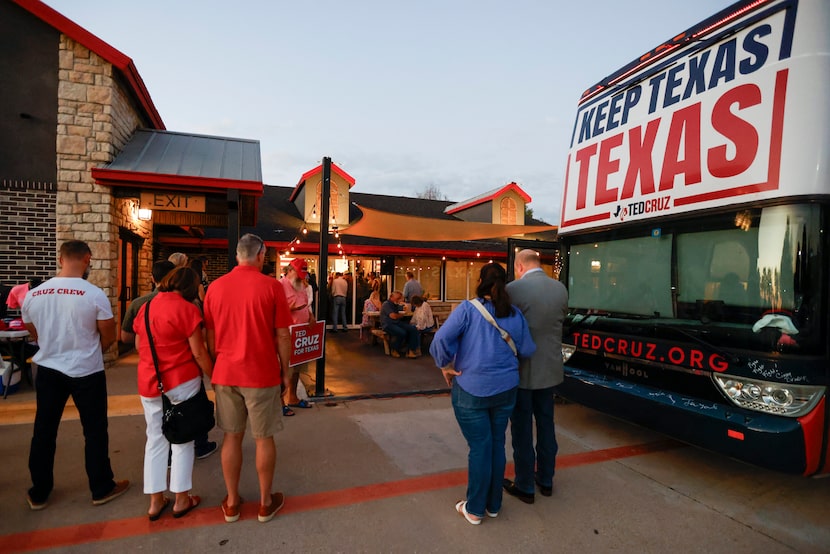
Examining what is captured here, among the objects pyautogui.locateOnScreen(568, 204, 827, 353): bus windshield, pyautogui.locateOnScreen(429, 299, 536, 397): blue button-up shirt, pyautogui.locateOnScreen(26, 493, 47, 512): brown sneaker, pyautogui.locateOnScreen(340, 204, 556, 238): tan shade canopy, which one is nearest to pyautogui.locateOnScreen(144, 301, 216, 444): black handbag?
pyautogui.locateOnScreen(26, 493, 47, 512): brown sneaker

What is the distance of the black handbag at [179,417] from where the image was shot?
267 centimetres

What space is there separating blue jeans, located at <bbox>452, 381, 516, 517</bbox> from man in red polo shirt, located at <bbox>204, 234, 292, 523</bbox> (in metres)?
1.15

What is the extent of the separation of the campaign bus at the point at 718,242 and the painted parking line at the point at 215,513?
1.07 meters

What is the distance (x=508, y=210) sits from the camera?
1470 cm

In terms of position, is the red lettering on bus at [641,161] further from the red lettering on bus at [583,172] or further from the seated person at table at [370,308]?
the seated person at table at [370,308]

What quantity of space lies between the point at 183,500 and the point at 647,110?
471cm

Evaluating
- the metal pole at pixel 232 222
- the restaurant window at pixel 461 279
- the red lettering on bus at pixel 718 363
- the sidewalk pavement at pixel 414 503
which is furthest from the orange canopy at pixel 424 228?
the red lettering on bus at pixel 718 363

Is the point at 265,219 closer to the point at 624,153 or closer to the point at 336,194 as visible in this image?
the point at 336,194

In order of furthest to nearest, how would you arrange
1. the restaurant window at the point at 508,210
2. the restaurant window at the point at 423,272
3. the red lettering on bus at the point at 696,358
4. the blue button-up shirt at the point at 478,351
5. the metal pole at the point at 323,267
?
1. the restaurant window at the point at 508,210
2. the restaurant window at the point at 423,272
3. the metal pole at the point at 323,267
4. the red lettering on bus at the point at 696,358
5. the blue button-up shirt at the point at 478,351

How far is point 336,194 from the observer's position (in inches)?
503

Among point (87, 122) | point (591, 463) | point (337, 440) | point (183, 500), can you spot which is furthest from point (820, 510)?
point (87, 122)

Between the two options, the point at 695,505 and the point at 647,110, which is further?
the point at 647,110

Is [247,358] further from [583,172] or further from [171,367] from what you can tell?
[583,172]

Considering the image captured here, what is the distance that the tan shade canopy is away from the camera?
8677 millimetres
